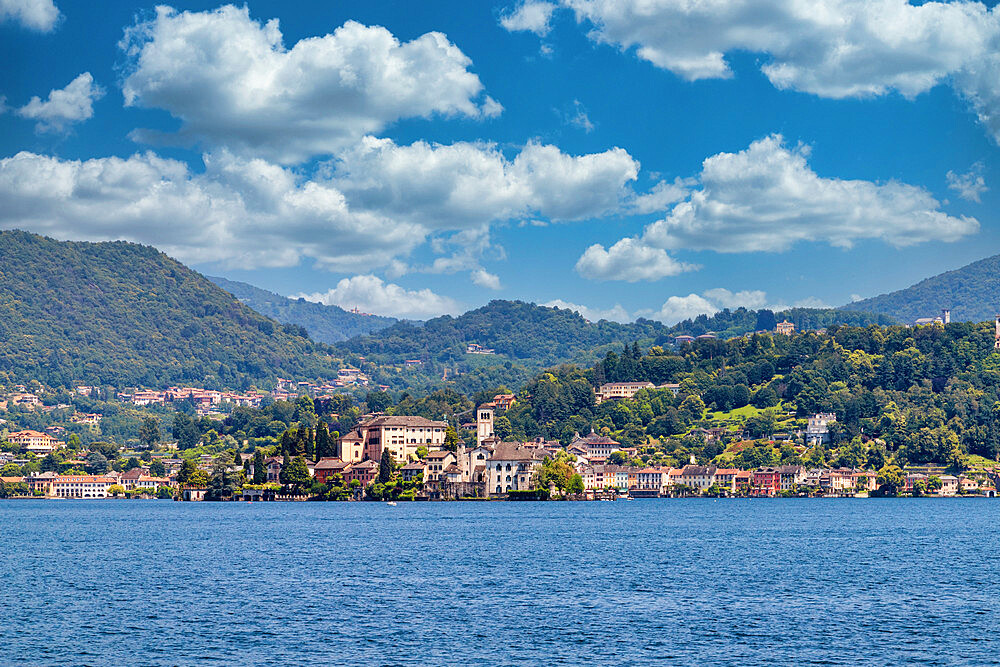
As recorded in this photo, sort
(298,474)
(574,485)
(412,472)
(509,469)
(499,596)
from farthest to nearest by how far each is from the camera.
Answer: (298,474)
(412,472)
(574,485)
(509,469)
(499,596)

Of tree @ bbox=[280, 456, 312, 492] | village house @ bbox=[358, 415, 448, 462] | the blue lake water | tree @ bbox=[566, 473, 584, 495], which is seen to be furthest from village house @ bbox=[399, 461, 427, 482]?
the blue lake water

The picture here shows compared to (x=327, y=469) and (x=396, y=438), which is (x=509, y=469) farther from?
(x=327, y=469)

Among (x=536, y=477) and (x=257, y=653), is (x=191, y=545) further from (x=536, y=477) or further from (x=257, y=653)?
(x=536, y=477)

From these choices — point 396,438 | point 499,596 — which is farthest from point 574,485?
point 499,596

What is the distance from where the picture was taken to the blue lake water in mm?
46312

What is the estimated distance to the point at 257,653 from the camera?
45.6m

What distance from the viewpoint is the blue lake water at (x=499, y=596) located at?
46.3m

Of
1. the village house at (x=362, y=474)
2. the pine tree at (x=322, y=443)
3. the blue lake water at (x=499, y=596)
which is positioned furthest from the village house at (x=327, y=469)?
the blue lake water at (x=499, y=596)

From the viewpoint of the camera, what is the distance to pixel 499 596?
61125mm

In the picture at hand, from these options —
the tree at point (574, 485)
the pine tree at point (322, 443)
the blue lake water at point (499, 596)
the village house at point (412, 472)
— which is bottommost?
the blue lake water at point (499, 596)

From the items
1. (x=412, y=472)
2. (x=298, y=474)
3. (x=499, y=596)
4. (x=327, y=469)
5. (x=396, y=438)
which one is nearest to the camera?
(x=499, y=596)

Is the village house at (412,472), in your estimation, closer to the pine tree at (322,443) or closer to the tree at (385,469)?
the tree at (385,469)

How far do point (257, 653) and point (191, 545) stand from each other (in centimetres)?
5045

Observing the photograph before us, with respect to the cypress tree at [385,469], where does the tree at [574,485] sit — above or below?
below
